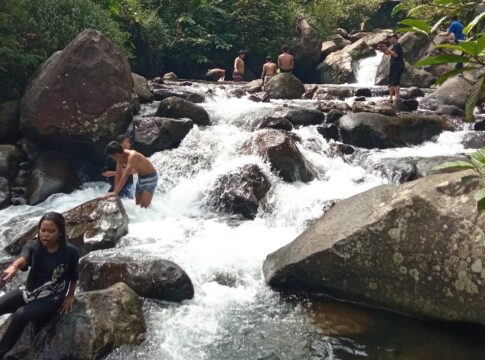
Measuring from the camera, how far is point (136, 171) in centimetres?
796

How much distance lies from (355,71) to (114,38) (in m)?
11.2

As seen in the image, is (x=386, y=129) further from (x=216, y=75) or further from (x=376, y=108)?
(x=216, y=75)

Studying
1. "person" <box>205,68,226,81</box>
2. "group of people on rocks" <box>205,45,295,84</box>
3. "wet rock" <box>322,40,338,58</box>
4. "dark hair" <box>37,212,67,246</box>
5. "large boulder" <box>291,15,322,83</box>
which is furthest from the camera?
"wet rock" <box>322,40,338,58</box>

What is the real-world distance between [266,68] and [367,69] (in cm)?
560

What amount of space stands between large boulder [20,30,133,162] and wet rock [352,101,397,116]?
19.6 ft

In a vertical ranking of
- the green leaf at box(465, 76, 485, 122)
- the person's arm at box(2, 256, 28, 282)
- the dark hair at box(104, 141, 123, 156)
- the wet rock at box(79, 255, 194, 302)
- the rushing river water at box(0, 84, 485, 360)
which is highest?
the green leaf at box(465, 76, 485, 122)

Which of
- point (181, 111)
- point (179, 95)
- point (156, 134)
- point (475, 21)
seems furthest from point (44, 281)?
point (179, 95)

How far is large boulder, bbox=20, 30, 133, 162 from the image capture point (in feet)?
29.8

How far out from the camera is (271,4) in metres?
22.7

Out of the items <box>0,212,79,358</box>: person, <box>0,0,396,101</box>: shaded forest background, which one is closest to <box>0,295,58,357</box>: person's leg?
<box>0,212,79,358</box>: person

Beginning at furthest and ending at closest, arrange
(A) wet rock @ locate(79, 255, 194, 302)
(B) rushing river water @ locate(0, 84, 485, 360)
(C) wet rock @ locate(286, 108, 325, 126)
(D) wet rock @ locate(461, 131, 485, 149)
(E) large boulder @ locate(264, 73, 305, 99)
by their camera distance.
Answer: (E) large boulder @ locate(264, 73, 305, 99) → (C) wet rock @ locate(286, 108, 325, 126) → (D) wet rock @ locate(461, 131, 485, 149) → (A) wet rock @ locate(79, 255, 194, 302) → (B) rushing river water @ locate(0, 84, 485, 360)

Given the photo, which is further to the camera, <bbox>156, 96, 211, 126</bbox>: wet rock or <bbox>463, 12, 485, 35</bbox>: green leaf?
<bbox>156, 96, 211, 126</bbox>: wet rock

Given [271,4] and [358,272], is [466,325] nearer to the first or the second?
[358,272]

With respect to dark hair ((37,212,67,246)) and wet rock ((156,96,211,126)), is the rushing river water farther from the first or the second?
dark hair ((37,212,67,246))
